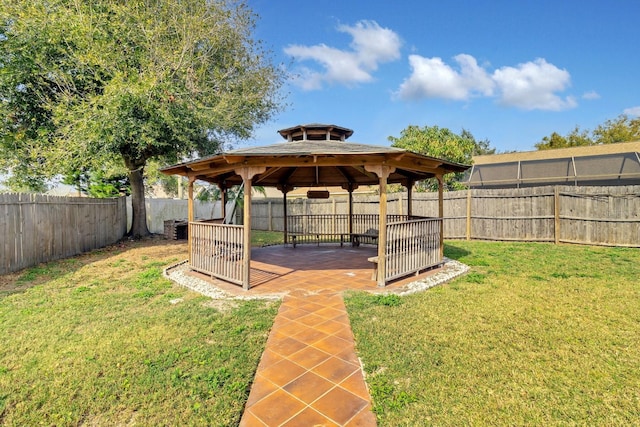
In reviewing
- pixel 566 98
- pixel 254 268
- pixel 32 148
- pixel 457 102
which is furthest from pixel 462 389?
pixel 566 98

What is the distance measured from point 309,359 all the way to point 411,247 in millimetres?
3781

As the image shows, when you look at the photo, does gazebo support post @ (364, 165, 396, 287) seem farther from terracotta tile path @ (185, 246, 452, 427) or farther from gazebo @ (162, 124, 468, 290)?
terracotta tile path @ (185, 246, 452, 427)

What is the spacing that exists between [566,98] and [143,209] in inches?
1458

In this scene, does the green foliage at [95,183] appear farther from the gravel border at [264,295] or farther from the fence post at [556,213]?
the fence post at [556,213]

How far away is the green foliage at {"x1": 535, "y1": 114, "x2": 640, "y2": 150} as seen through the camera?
2669 cm

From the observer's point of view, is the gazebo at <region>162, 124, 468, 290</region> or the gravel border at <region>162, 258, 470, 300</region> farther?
the gazebo at <region>162, 124, 468, 290</region>

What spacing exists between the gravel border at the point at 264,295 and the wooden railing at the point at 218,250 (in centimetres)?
30

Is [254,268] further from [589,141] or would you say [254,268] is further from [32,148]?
[589,141]

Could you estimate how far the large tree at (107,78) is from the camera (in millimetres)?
8445

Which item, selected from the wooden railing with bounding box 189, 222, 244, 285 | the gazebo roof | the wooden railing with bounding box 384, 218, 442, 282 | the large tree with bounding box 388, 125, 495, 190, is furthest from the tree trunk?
the large tree with bounding box 388, 125, 495, 190

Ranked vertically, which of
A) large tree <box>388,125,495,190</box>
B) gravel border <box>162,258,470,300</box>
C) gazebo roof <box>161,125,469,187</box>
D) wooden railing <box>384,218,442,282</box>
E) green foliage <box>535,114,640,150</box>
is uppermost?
green foliage <box>535,114,640,150</box>

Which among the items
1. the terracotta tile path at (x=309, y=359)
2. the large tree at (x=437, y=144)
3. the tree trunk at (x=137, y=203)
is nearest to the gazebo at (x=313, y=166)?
the terracotta tile path at (x=309, y=359)

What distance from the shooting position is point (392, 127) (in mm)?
17984

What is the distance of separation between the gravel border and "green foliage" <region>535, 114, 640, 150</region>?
94.3 ft
